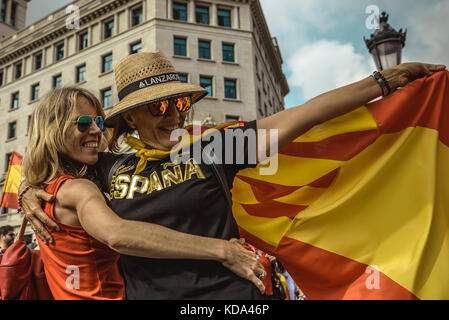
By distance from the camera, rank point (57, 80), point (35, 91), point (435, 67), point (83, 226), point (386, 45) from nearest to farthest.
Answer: point (83, 226) → point (435, 67) → point (386, 45) → point (57, 80) → point (35, 91)

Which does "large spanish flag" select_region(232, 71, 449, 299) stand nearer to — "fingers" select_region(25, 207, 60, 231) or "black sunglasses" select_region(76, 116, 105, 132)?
"black sunglasses" select_region(76, 116, 105, 132)

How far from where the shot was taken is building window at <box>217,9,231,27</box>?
27.4m

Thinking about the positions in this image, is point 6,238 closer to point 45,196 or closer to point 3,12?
point 45,196

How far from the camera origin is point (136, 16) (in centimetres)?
2723

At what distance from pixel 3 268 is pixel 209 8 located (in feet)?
90.7

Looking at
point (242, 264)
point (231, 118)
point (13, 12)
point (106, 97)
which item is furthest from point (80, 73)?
point (242, 264)

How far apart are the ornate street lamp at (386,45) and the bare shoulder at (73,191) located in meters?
4.59

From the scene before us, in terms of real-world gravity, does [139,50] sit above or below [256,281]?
above

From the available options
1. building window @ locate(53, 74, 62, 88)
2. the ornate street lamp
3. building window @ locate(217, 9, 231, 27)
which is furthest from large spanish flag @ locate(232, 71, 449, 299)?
building window @ locate(53, 74, 62, 88)

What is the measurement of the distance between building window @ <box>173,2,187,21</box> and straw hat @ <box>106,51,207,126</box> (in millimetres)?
26155

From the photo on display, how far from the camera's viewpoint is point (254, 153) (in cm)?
190

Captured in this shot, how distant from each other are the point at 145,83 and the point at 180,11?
87.7 ft

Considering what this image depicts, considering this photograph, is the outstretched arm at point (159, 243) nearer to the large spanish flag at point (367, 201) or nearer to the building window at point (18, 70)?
the large spanish flag at point (367, 201)

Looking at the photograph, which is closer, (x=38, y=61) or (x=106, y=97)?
(x=106, y=97)
